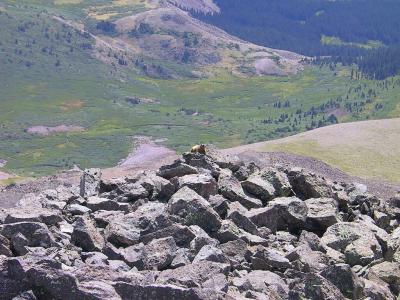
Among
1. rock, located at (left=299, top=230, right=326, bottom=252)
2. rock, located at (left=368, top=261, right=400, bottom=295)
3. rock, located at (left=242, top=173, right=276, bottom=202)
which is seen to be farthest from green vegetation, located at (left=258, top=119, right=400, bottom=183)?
rock, located at (left=368, top=261, right=400, bottom=295)

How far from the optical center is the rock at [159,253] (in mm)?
26031

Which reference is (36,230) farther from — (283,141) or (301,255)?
(283,141)

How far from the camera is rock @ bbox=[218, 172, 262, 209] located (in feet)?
115

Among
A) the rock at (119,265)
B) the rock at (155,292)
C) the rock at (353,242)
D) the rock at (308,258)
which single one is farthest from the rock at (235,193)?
the rock at (155,292)

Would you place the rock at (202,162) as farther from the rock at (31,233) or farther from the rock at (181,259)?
the rock at (31,233)

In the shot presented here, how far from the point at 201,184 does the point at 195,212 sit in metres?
3.50

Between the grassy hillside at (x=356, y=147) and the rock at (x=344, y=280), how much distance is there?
212 feet

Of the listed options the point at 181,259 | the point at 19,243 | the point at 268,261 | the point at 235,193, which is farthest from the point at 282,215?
the point at 19,243

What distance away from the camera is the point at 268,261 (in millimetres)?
28219

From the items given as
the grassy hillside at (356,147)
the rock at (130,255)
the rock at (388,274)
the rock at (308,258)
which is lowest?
the grassy hillside at (356,147)

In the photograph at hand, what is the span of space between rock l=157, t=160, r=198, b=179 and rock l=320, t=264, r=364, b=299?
440 inches

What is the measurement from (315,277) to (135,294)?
6856 millimetres

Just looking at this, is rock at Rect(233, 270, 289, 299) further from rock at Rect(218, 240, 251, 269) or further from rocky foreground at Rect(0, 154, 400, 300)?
rock at Rect(218, 240, 251, 269)

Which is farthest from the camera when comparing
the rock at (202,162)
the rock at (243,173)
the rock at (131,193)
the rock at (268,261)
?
the rock at (243,173)
